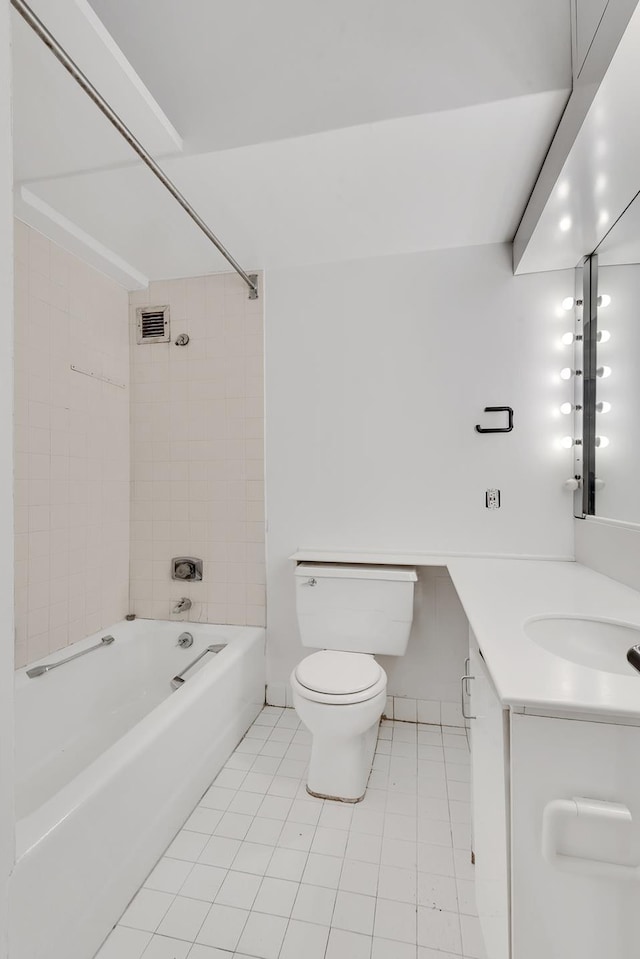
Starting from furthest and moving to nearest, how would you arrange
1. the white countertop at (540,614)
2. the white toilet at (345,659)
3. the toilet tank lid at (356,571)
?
the toilet tank lid at (356,571) < the white toilet at (345,659) < the white countertop at (540,614)

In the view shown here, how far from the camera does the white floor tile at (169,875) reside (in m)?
1.34

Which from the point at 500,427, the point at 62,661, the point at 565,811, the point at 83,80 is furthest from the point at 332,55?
the point at 62,661

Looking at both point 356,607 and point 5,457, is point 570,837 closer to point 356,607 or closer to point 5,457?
point 5,457

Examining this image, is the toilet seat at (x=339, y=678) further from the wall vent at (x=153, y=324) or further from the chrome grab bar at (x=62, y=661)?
the wall vent at (x=153, y=324)

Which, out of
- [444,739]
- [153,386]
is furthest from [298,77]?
[444,739]

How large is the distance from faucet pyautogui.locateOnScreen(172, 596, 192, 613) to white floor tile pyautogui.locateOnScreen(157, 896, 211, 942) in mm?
1292

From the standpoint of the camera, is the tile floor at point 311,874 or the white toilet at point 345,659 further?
the white toilet at point 345,659

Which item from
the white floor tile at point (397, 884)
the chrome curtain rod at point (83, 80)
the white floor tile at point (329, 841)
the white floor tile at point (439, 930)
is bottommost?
the white floor tile at point (329, 841)

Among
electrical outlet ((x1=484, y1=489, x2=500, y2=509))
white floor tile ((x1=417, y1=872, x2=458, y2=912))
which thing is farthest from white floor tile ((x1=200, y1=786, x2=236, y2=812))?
electrical outlet ((x1=484, y1=489, x2=500, y2=509))

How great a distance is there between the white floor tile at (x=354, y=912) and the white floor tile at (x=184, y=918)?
1.14 feet

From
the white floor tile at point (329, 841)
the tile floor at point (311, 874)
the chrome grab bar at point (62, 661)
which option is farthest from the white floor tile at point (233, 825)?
the chrome grab bar at point (62, 661)

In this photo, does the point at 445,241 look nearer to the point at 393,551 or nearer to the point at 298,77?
the point at 298,77

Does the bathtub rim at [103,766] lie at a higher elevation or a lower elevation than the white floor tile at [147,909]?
higher

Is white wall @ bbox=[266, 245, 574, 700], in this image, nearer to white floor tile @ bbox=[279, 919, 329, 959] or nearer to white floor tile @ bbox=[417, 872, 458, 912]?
white floor tile @ bbox=[417, 872, 458, 912]
